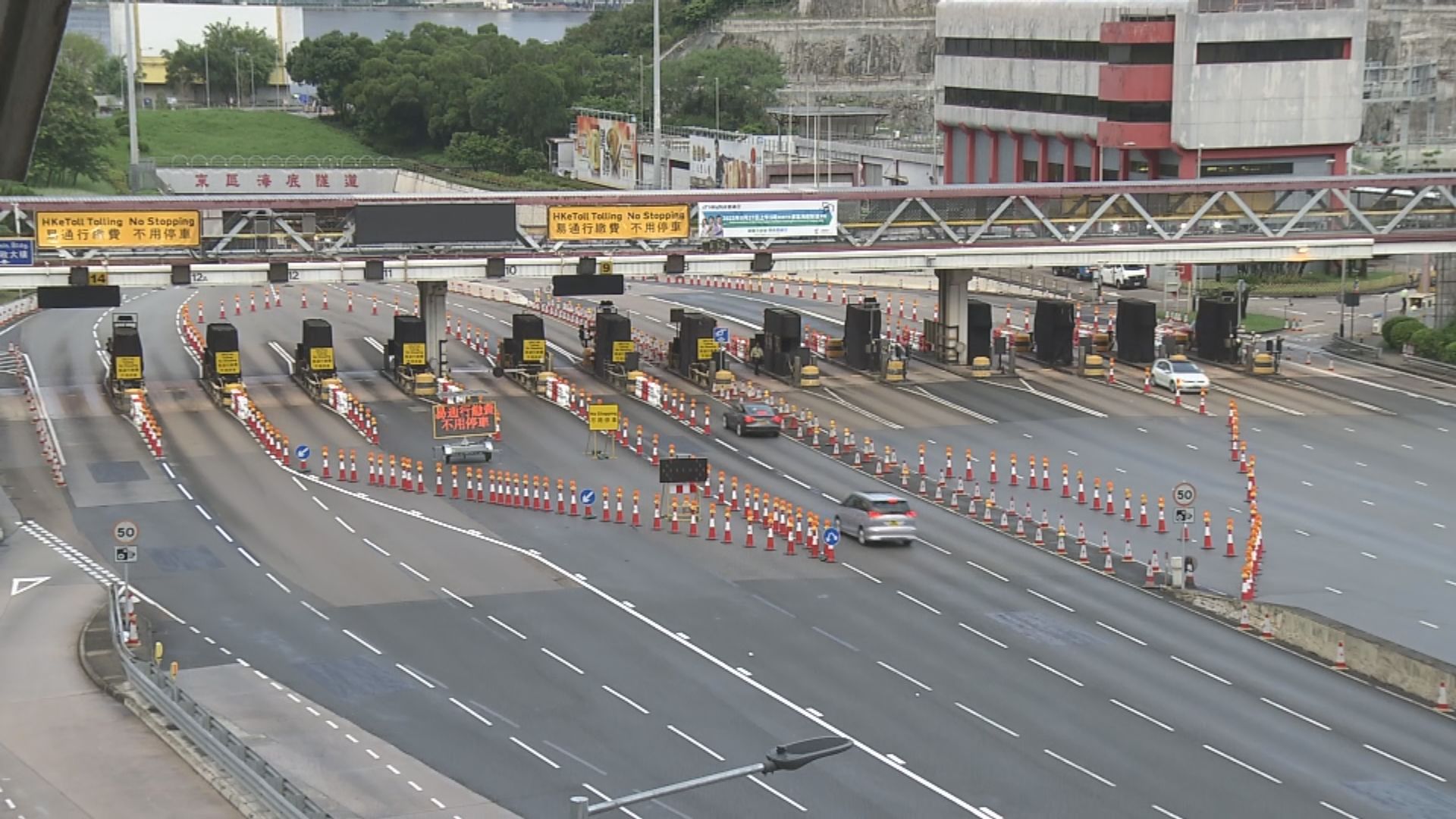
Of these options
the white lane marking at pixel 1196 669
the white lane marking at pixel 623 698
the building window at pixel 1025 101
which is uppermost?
the building window at pixel 1025 101

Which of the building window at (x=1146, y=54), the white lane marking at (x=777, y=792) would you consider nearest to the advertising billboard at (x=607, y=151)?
the building window at (x=1146, y=54)

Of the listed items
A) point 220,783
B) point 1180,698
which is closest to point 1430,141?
point 1180,698

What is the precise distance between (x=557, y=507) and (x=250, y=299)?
5485 centimetres

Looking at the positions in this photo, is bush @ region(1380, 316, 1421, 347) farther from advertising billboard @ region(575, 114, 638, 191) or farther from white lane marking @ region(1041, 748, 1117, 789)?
advertising billboard @ region(575, 114, 638, 191)

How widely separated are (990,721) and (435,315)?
39.9 meters

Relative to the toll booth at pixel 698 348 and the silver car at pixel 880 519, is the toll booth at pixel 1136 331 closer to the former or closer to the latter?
→ the toll booth at pixel 698 348

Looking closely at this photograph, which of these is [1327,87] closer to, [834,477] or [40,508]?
[834,477]

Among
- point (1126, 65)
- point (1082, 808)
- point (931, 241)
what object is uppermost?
point (1126, 65)

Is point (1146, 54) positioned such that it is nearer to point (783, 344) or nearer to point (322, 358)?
point (783, 344)

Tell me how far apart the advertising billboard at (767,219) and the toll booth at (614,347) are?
4239mm

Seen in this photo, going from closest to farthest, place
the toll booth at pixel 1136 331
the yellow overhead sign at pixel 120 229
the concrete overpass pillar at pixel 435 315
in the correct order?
the yellow overhead sign at pixel 120 229
the concrete overpass pillar at pixel 435 315
the toll booth at pixel 1136 331

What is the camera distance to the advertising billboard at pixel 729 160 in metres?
138

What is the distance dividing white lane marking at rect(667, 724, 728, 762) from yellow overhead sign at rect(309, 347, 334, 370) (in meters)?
38.5

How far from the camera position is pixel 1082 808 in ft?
110
